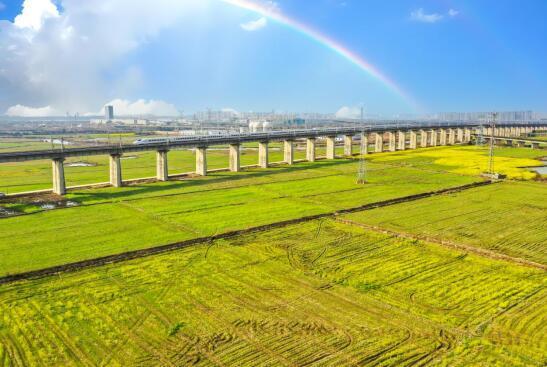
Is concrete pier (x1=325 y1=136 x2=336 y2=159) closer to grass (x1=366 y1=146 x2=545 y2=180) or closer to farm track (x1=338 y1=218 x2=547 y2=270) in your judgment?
grass (x1=366 y1=146 x2=545 y2=180)

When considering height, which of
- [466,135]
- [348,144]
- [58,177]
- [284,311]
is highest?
[466,135]

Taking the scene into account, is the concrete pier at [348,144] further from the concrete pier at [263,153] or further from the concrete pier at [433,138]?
the concrete pier at [433,138]

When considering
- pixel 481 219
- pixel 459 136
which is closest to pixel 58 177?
pixel 481 219

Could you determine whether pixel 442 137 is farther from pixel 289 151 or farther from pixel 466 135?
pixel 289 151

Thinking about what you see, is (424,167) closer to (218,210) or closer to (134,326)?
(218,210)

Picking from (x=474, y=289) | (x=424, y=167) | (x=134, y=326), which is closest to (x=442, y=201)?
(x=474, y=289)

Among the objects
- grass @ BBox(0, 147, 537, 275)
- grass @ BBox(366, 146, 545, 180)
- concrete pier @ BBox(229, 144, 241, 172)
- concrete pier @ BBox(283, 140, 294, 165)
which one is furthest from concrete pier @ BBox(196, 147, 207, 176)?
grass @ BBox(366, 146, 545, 180)
